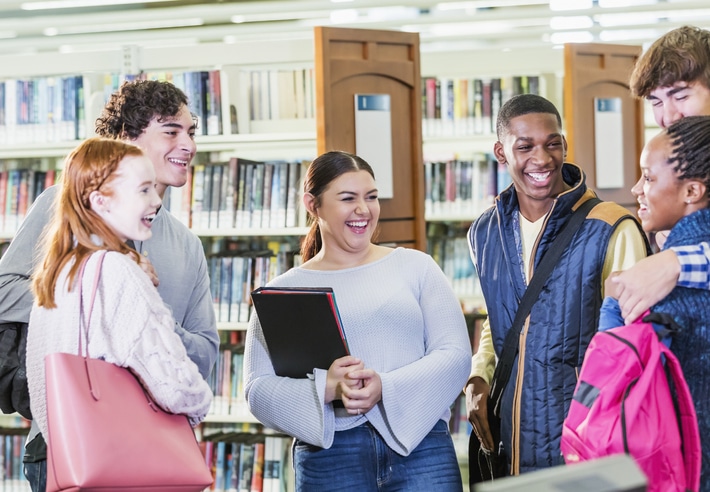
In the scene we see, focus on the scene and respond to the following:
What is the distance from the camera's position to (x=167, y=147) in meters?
2.36

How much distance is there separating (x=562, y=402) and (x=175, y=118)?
47.9 inches

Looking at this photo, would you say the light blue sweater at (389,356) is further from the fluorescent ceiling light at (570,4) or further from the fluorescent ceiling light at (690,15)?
the fluorescent ceiling light at (690,15)

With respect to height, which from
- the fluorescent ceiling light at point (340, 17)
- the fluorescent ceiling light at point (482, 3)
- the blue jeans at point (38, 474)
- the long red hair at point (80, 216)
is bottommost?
the blue jeans at point (38, 474)

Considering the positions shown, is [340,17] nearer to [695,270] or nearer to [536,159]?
[536,159]

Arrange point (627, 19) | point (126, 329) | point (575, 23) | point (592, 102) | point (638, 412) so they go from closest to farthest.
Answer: point (638, 412)
point (126, 329)
point (592, 102)
point (575, 23)
point (627, 19)

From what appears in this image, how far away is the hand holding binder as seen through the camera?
7.14 ft

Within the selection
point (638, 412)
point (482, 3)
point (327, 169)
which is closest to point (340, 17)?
point (482, 3)

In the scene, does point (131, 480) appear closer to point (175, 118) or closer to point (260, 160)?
point (175, 118)

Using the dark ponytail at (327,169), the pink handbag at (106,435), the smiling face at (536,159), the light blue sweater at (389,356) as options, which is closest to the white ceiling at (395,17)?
the dark ponytail at (327,169)

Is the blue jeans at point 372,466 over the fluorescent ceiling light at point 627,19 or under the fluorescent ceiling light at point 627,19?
under

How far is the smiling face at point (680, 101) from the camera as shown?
86.8 inches

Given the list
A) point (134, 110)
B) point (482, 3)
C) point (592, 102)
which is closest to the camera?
point (134, 110)

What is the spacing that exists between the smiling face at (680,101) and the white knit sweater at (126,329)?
1.27 meters

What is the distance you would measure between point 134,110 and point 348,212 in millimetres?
625
